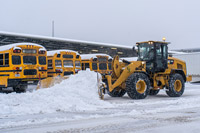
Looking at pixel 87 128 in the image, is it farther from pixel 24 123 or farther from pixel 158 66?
pixel 158 66

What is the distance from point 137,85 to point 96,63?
1086cm

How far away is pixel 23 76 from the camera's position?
1659cm

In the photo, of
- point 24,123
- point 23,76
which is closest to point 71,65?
point 23,76

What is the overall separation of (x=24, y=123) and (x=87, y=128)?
1657mm

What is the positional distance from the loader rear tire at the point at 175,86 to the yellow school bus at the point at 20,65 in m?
7.42

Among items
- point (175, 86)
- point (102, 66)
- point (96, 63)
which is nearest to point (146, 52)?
point (175, 86)

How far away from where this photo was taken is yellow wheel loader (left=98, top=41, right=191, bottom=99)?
43.6ft

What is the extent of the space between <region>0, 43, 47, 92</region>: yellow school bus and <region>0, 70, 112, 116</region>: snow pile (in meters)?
4.59

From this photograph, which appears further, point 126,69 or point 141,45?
point 141,45

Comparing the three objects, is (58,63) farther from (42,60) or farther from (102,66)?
(102,66)

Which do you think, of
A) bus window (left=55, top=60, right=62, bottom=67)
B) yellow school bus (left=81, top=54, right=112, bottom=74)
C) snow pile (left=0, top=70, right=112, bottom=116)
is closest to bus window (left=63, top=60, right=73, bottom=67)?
bus window (left=55, top=60, right=62, bottom=67)

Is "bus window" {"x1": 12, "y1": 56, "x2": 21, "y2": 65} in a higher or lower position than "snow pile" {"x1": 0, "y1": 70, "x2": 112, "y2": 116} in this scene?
higher

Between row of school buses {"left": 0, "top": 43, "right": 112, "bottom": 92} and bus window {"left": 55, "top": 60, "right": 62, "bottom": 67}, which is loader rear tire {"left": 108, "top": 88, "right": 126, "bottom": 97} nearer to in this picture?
row of school buses {"left": 0, "top": 43, "right": 112, "bottom": 92}

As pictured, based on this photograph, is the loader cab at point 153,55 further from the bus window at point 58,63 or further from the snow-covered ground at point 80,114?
the bus window at point 58,63
